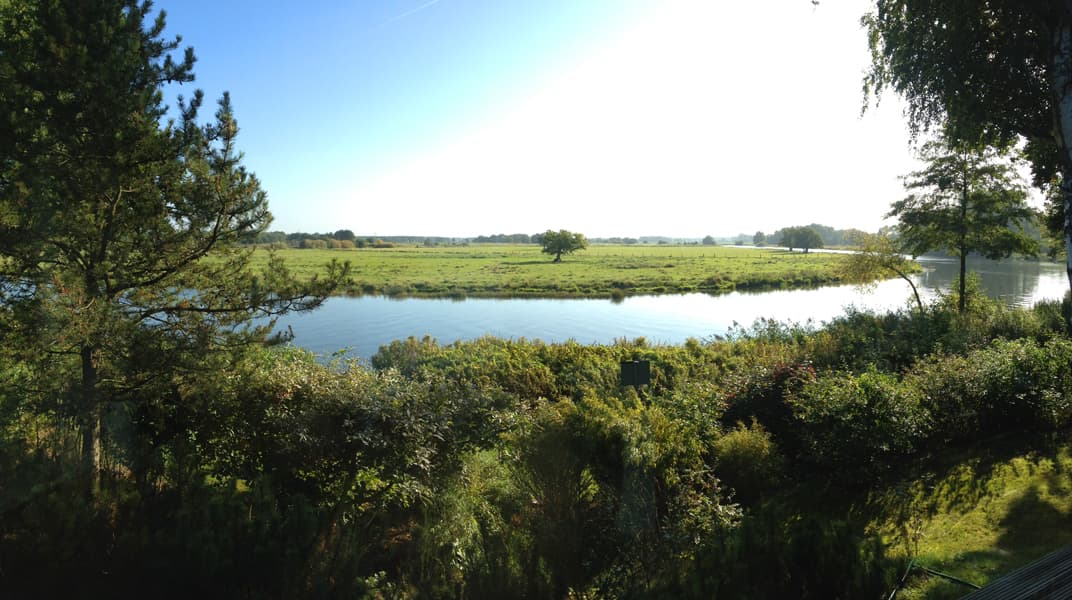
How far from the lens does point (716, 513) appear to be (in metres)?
4.73

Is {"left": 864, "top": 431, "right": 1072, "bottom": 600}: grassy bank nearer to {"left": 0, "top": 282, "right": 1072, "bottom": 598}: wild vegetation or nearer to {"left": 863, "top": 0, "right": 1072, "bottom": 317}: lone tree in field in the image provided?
{"left": 0, "top": 282, "right": 1072, "bottom": 598}: wild vegetation

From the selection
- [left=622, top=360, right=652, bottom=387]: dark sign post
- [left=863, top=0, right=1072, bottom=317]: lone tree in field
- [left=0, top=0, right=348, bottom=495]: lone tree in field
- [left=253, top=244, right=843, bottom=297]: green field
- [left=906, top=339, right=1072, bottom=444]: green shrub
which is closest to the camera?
[left=0, top=0, right=348, bottom=495]: lone tree in field

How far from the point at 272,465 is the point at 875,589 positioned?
5170mm

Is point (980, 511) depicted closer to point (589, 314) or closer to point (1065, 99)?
point (1065, 99)

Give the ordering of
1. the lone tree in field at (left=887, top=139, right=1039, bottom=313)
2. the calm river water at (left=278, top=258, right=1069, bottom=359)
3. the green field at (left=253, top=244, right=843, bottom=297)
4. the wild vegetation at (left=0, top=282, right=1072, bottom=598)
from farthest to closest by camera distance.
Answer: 1. the green field at (left=253, top=244, right=843, bottom=297)
2. the calm river water at (left=278, top=258, right=1069, bottom=359)
3. the lone tree in field at (left=887, top=139, right=1039, bottom=313)
4. the wild vegetation at (left=0, top=282, right=1072, bottom=598)

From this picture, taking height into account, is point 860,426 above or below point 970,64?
below

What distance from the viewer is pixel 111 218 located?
5629 mm

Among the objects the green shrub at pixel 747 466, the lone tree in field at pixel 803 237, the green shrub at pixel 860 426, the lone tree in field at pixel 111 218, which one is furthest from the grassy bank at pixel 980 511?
the lone tree in field at pixel 803 237

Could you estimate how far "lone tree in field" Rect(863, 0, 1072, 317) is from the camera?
7902 millimetres

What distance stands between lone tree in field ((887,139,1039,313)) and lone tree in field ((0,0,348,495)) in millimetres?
23075

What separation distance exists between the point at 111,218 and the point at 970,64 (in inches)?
473

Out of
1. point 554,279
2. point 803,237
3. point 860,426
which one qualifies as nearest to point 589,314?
point 554,279

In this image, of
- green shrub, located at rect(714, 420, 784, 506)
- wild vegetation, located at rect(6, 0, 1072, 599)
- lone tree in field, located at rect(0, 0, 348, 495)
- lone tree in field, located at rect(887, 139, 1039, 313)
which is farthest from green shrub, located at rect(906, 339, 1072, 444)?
lone tree in field, located at rect(887, 139, 1039, 313)

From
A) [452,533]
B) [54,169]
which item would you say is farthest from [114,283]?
[452,533]
